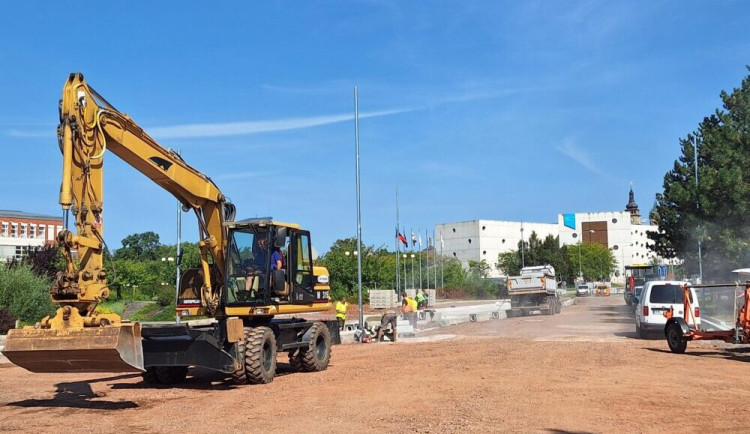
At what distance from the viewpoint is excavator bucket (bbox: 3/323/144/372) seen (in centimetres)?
1077

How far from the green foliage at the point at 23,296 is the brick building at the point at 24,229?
7011 centimetres

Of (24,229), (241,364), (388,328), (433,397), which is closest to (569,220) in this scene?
(24,229)

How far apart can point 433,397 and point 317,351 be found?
17.4 ft

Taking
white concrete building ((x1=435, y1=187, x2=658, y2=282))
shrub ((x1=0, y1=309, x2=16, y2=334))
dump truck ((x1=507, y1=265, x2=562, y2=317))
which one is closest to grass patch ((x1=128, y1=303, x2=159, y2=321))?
shrub ((x1=0, y1=309, x2=16, y2=334))

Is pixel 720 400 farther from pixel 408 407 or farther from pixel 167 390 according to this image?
pixel 167 390

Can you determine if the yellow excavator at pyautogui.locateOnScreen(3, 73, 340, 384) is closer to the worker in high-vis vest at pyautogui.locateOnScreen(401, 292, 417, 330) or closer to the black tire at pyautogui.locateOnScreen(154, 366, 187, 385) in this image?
the black tire at pyautogui.locateOnScreen(154, 366, 187, 385)

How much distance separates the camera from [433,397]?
12.7m

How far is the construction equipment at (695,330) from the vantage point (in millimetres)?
17953

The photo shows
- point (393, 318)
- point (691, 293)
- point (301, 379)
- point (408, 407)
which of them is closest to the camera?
point (408, 407)

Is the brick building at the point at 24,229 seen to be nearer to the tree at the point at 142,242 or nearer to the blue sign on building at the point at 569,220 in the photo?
the tree at the point at 142,242

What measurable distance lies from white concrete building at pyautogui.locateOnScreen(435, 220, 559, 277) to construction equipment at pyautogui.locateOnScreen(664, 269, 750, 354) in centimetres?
11892

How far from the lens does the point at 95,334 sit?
35.6 ft

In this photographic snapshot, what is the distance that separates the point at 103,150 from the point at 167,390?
16.3 feet

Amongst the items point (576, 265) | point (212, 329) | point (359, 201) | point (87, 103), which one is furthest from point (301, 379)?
point (576, 265)
